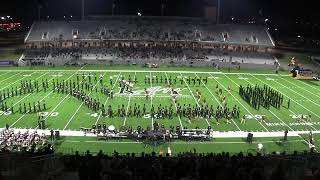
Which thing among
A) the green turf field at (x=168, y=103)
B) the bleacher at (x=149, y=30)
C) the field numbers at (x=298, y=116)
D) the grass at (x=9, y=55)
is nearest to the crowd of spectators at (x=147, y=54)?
the grass at (x=9, y=55)

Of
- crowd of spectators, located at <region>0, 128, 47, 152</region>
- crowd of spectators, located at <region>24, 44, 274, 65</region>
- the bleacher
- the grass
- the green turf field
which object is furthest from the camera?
the bleacher

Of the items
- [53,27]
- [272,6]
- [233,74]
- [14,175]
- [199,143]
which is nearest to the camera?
[14,175]

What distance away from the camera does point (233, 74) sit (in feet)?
157

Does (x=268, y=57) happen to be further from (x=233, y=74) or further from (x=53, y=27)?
(x=53, y=27)

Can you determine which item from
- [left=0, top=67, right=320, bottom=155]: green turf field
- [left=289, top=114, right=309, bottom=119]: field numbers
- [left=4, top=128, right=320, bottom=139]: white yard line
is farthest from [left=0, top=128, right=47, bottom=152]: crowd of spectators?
[left=289, top=114, right=309, bottom=119]: field numbers

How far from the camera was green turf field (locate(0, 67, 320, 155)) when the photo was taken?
22.1 m

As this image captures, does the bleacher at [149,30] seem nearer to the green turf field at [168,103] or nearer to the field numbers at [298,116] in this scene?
the green turf field at [168,103]

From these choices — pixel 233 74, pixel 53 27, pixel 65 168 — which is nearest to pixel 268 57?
pixel 233 74

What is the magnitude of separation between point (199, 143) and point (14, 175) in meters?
14.9

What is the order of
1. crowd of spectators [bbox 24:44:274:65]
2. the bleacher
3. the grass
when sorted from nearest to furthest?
1. the grass
2. crowd of spectators [bbox 24:44:274:65]
3. the bleacher

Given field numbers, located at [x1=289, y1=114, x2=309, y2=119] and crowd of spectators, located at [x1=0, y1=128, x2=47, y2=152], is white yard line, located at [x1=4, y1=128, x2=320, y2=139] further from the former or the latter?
field numbers, located at [x1=289, y1=114, x2=309, y2=119]

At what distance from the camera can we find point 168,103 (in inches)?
1212

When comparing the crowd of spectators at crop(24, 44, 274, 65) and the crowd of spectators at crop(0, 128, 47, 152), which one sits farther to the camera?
the crowd of spectators at crop(24, 44, 274, 65)

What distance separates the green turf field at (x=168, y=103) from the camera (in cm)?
2211
